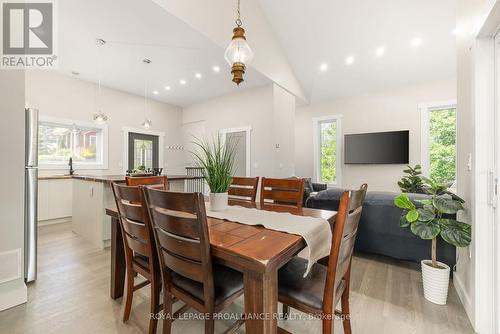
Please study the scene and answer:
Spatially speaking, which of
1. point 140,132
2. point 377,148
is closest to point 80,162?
point 140,132

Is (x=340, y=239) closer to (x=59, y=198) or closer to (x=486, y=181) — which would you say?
(x=486, y=181)

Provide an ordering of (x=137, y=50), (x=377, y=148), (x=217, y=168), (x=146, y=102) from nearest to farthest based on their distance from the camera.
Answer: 1. (x=217, y=168)
2. (x=137, y=50)
3. (x=377, y=148)
4. (x=146, y=102)

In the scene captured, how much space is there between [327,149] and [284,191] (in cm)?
462

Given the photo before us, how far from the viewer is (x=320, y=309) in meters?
1.10

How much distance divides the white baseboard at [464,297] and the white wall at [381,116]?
3631 millimetres

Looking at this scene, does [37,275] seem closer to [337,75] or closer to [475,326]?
[475,326]

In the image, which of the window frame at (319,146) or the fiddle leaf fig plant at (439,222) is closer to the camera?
the fiddle leaf fig plant at (439,222)

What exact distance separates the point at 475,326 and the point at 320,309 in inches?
52.8

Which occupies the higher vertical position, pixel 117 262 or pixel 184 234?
pixel 184 234

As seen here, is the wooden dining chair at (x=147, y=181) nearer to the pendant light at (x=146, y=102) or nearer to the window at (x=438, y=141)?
the pendant light at (x=146, y=102)

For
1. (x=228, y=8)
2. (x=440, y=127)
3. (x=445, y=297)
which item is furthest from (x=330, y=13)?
(x=445, y=297)

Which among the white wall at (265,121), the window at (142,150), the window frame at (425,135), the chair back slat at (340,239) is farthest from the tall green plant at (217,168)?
the window frame at (425,135)

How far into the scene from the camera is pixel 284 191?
2168mm

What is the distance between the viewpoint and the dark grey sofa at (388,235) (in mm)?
2221
